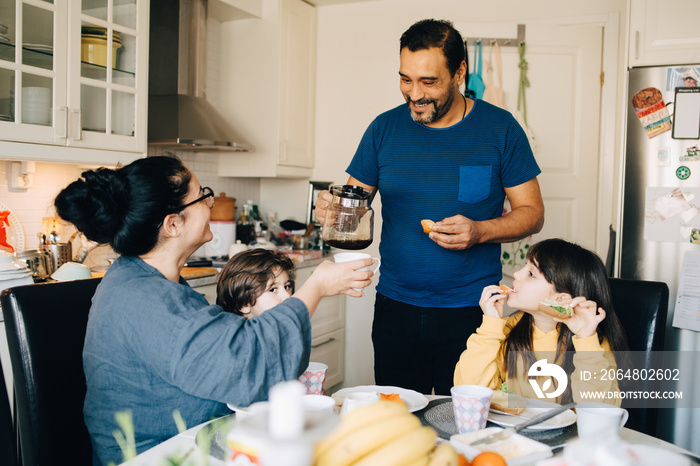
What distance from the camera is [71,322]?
53.7 inches

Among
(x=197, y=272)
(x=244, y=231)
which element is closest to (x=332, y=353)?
(x=244, y=231)

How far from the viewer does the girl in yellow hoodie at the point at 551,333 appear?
5.16 ft

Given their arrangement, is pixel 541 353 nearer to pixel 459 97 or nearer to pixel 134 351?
pixel 459 97

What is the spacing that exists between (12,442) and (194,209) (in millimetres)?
595

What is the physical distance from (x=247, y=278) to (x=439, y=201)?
76 cm

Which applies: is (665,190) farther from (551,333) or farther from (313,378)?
(313,378)

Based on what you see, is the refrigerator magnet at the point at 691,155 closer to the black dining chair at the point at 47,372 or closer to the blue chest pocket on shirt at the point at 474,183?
the blue chest pocket on shirt at the point at 474,183

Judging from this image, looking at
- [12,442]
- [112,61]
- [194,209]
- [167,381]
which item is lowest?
[12,442]

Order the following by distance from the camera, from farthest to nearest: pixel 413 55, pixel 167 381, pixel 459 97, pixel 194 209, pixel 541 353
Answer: pixel 459 97 → pixel 413 55 → pixel 541 353 → pixel 194 209 → pixel 167 381

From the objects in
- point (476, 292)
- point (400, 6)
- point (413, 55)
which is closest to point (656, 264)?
point (476, 292)

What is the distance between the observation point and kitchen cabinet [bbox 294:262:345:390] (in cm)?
361

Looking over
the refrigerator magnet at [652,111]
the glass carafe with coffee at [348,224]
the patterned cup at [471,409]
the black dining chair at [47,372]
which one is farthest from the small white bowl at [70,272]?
the refrigerator magnet at [652,111]

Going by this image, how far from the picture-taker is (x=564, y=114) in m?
3.41

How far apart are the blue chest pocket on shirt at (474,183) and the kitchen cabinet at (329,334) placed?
168cm
